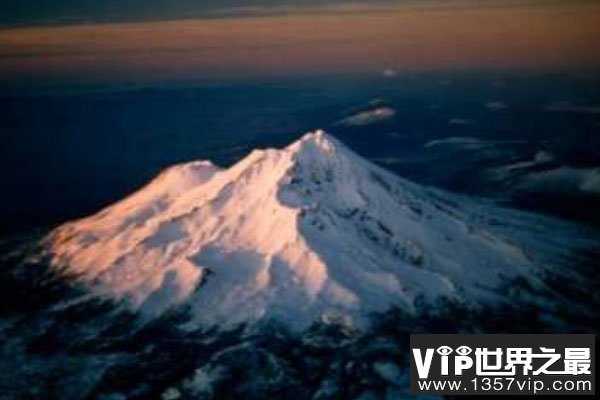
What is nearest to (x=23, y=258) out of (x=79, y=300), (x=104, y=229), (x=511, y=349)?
(x=104, y=229)

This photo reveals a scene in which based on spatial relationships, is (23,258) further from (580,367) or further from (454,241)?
(580,367)

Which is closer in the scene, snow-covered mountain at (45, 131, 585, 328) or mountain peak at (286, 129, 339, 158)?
snow-covered mountain at (45, 131, 585, 328)

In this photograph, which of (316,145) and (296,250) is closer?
(296,250)

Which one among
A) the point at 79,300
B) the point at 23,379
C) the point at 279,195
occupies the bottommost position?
the point at 23,379

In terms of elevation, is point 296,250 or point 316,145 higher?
point 316,145

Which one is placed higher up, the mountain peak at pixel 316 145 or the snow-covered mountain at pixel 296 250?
the mountain peak at pixel 316 145

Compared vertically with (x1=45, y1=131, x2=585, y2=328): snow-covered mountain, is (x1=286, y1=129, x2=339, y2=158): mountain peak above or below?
above

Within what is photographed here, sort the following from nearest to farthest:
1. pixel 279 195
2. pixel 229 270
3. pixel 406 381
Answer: pixel 406 381, pixel 229 270, pixel 279 195

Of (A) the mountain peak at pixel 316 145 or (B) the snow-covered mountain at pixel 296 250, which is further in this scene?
(A) the mountain peak at pixel 316 145
